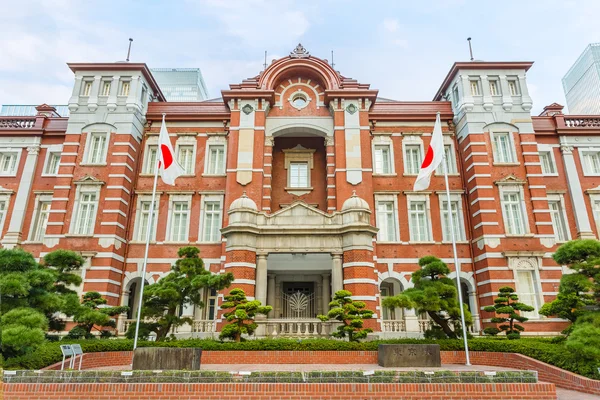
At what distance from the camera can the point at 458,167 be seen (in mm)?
22094

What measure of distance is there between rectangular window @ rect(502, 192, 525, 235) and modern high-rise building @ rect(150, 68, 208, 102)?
183 feet

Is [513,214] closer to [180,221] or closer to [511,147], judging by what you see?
[511,147]

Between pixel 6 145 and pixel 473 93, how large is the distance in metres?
27.5

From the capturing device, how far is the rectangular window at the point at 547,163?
22.4 metres

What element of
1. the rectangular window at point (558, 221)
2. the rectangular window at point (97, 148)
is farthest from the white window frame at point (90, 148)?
the rectangular window at point (558, 221)

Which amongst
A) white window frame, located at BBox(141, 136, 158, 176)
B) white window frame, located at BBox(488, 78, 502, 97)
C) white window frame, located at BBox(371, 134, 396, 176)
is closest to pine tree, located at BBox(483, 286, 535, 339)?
white window frame, located at BBox(371, 134, 396, 176)

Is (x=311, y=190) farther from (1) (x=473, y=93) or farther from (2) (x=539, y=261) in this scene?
(2) (x=539, y=261)

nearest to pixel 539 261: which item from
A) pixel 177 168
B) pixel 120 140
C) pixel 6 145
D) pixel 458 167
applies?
pixel 458 167

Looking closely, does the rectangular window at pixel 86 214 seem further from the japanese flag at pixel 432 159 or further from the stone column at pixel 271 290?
the japanese flag at pixel 432 159

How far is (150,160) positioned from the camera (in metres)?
22.4

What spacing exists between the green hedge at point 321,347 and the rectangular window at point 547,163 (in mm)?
13089

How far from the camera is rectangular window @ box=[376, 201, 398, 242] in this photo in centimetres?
2102

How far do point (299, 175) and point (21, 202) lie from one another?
1573 cm

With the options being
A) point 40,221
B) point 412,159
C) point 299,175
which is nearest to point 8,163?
point 40,221
